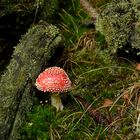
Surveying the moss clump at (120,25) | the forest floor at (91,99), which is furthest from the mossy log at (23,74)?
the moss clump at (120,25)

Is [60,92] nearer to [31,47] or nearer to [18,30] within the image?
[31,47]

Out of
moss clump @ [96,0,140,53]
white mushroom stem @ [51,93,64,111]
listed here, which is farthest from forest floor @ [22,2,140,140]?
moss clump @ [96,0,140,53]

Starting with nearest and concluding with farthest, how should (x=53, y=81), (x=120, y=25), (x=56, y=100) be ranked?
(x=53, y=81) < (x=56, y=100) < (x=120, y=25)

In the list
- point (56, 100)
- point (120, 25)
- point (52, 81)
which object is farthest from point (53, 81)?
point (120, 25)

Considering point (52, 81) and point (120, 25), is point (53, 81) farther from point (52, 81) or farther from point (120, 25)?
point (120, 25)

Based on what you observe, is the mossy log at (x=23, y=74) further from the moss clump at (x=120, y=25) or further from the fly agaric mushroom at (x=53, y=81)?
the moss clump at (x=120, y=25)

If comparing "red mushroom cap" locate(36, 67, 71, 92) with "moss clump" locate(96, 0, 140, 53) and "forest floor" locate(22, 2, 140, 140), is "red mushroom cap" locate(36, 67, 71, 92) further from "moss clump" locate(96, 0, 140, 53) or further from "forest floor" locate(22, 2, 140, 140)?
"moss clump" locate(96, 0, 140, 53)
